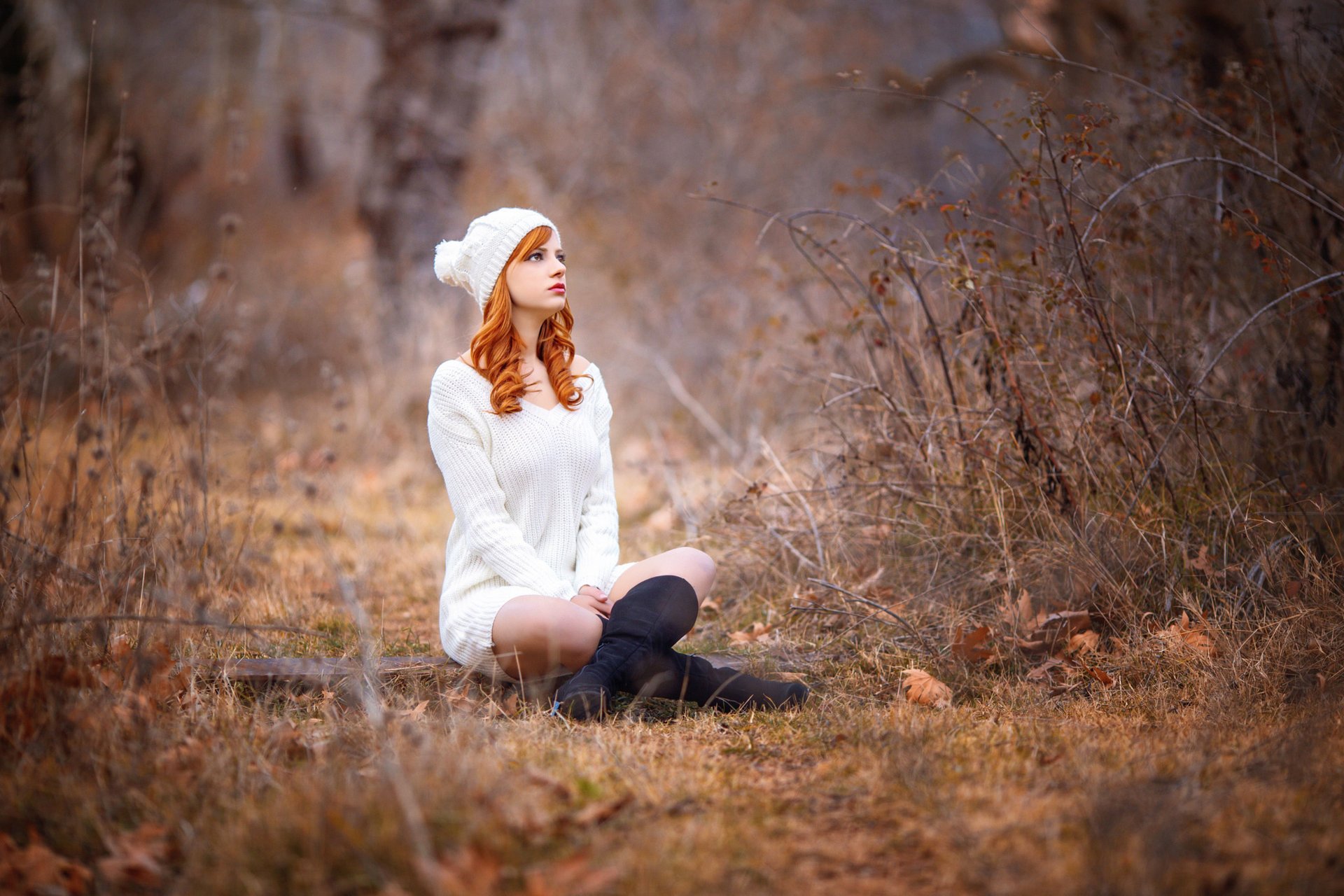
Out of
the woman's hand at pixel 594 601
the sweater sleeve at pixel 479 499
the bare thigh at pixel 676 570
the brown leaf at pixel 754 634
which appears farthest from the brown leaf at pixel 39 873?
the brown leaf at pixel 754 634

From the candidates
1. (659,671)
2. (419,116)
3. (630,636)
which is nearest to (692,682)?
(659,671)

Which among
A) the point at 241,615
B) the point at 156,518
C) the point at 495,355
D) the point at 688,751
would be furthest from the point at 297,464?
the point at 688,751

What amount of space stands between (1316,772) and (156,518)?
3197 millimetres

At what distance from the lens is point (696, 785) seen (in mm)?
2322

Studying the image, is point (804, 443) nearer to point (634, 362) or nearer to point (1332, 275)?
point (1332, 275)

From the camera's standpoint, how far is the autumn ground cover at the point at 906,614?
6.26 feet

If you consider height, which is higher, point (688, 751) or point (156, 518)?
point (156, 518)

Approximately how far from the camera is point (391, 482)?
6535mm

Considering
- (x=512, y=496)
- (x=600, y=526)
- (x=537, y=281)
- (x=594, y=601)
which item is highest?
(x=537, y=281)

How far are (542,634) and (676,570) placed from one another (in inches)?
18.3

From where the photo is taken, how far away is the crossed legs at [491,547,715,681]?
9.25 ft

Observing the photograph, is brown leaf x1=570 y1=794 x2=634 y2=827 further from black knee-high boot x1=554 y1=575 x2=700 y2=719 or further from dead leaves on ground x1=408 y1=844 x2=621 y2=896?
black knee-high boot x1=554 y1=575 x2=700 y2=719

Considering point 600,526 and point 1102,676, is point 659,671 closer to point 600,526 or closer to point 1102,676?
point 600,526

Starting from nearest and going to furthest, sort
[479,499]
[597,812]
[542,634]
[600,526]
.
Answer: [597,812] < [542,634] < [479,499] < [600,526]
